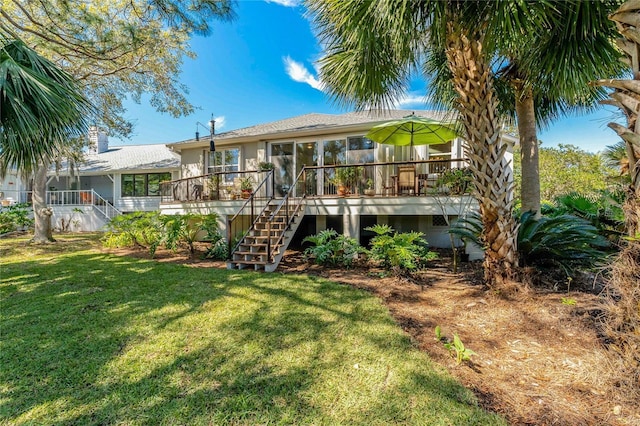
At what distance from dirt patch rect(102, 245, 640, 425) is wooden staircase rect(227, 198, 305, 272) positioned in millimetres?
2215

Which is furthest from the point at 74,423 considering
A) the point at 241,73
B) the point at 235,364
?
the point at 241,73

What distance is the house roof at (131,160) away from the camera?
741 inches

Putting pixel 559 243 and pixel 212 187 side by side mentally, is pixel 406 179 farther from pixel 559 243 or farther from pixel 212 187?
pixel 212 187

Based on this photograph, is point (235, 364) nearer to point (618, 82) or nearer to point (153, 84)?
point (618, 82)

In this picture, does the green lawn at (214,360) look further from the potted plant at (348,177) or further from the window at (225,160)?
the window at (225,160)

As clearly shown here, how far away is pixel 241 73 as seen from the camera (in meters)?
13.7

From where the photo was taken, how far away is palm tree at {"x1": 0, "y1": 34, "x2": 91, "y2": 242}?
4523 mm

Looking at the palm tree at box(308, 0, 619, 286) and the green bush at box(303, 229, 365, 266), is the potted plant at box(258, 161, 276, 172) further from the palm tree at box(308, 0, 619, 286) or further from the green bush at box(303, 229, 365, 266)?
the palm tree at box(308, 0, 619, 286)

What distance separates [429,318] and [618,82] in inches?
128

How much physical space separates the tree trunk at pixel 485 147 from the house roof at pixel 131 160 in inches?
656

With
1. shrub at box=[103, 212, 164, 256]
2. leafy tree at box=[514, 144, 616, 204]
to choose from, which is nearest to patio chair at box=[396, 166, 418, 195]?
shrub at box=[103, 212, 164, 256]

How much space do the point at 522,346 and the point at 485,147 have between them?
275cm

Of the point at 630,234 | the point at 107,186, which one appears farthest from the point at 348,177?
the point at 107,186

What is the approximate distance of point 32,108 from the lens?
186 inches
